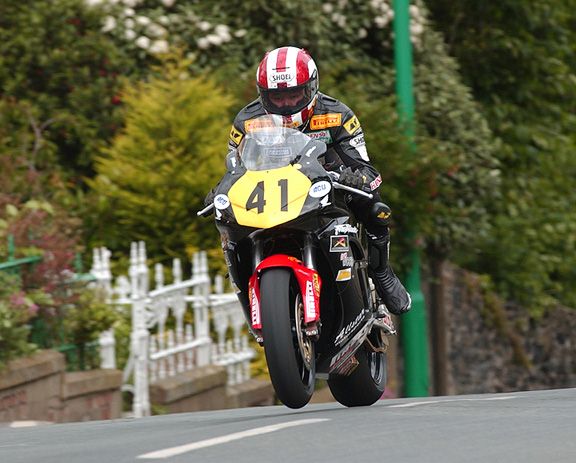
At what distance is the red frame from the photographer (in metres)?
7.96

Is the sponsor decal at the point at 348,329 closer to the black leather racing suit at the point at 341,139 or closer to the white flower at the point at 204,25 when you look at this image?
the black leather racing suit at the point at 341,139

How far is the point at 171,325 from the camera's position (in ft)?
44.7

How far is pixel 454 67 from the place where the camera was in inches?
719

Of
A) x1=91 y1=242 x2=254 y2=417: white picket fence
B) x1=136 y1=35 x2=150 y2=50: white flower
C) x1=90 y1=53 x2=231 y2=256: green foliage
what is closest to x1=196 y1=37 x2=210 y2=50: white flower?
x1=136 y1=35 x2=150 y2=50: white flower

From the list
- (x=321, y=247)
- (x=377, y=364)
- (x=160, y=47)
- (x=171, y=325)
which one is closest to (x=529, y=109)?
(x=160, y=47)

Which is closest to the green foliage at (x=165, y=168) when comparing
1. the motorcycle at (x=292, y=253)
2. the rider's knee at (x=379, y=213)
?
the rider's knee at (x=379, y=213)

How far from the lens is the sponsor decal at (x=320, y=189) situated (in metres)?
8.07

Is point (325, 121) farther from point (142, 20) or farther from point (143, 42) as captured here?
point (142, 20)

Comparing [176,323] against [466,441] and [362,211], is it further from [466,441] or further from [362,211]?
[466,441]

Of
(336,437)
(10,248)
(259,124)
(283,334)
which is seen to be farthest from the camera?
(10,248)

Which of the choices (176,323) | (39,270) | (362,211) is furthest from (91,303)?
(362,211)

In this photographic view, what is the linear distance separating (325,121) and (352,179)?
483 mm

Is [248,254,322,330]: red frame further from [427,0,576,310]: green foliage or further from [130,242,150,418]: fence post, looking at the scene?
[427,0,576,310]: green foliage

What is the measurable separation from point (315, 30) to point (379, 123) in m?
1.71
